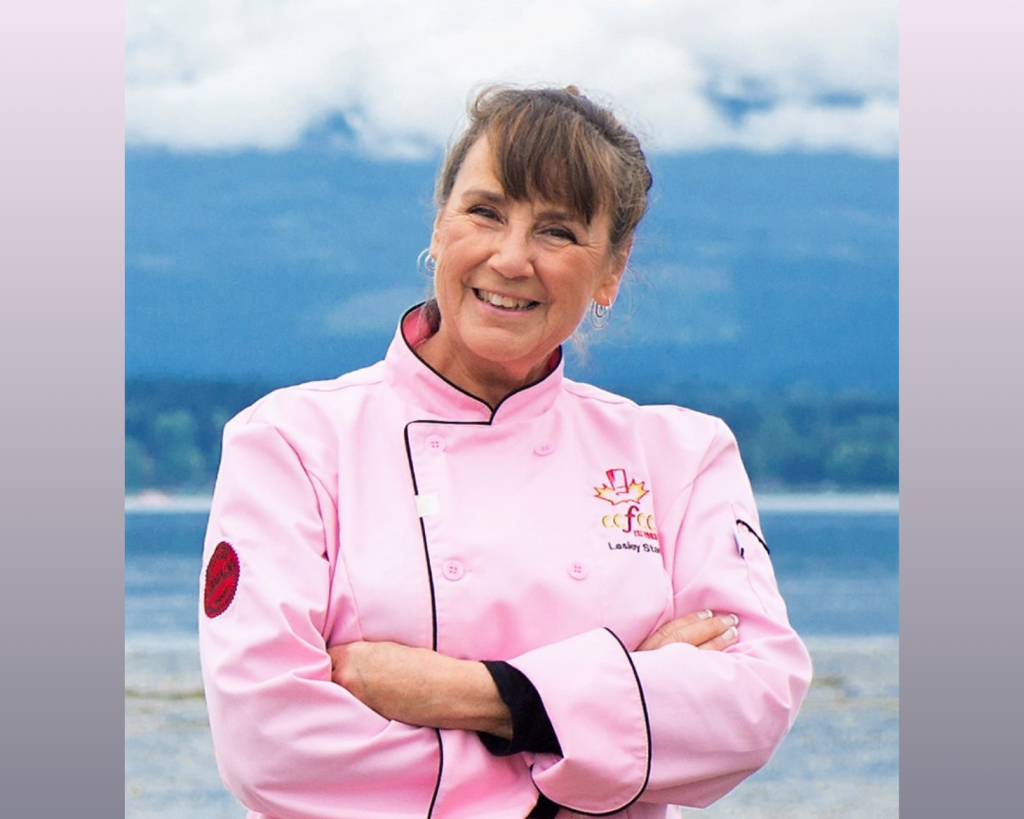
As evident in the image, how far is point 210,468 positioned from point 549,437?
387 centimetres

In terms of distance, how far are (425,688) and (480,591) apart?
0.51 ft

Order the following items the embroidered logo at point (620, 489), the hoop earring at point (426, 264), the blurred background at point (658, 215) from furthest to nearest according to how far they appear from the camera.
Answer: the blurred background at point (658, 215), the hoop earring at point (426, 264), the embroidered logo at point (620, 489)

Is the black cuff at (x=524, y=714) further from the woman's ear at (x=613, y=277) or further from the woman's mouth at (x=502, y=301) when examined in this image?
the woman's ear at (x=613, y=277)

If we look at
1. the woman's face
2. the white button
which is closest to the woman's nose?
the woman's face

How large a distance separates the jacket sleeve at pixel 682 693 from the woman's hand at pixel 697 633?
2cm

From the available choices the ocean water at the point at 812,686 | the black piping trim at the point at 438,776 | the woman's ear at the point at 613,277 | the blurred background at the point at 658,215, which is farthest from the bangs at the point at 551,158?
the blurred background at the point at 658,215

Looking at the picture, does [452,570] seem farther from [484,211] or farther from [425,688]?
[484,211]

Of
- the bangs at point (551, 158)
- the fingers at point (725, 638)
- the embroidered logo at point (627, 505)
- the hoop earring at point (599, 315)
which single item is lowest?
the fingers at point (725, 638)

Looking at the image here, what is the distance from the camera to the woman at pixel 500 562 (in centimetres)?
172

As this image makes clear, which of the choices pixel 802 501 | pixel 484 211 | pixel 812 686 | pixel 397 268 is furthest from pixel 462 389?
pixel 802 501

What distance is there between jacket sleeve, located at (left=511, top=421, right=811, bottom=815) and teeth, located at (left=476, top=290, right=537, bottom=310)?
379mm

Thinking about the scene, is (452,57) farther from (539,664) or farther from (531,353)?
(539,664)

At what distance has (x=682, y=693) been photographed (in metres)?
1.78

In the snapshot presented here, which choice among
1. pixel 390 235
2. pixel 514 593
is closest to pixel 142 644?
pixel 390 235
